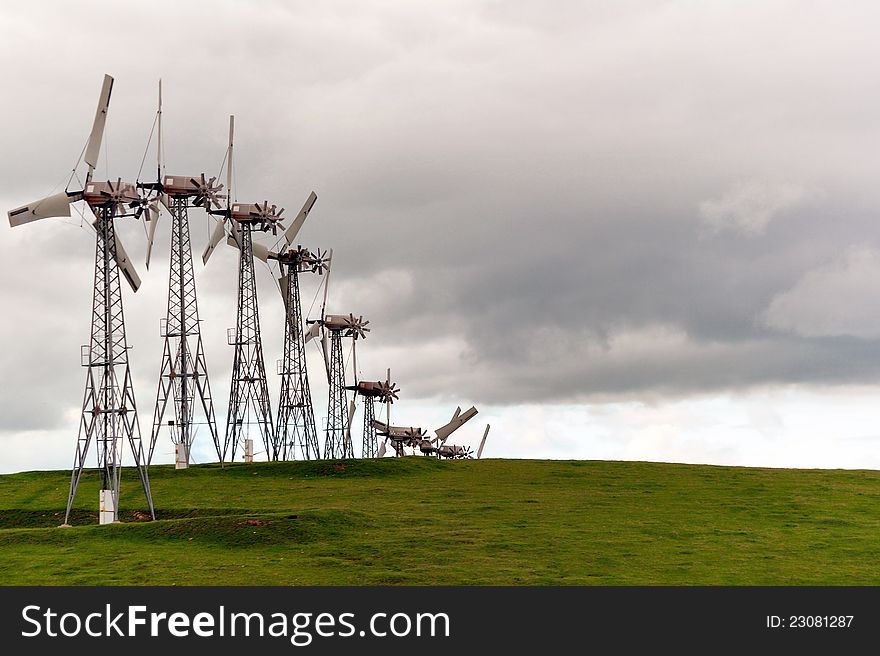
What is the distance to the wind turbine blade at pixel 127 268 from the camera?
87438mm

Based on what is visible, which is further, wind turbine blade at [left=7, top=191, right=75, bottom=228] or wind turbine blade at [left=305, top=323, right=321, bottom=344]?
wind turbine blade at [left=305, top=323, right=321, bottom=344]

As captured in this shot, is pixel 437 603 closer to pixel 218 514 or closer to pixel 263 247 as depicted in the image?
pixel 218 514

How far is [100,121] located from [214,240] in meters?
32.6

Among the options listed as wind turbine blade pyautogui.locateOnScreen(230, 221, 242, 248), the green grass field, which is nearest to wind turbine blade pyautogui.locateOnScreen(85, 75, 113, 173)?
the green grass field

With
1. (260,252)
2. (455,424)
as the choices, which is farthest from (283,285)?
(455,424)

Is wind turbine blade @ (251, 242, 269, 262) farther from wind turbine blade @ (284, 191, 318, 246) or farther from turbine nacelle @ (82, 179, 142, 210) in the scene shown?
turbine nacelle @ (82, 179, 142, 210)

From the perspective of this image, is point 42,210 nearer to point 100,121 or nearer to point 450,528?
point 100,121

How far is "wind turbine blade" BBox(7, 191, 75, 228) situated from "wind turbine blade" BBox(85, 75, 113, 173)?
350 cm

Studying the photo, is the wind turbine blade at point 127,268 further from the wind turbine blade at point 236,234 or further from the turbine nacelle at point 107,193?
the wind turbine blade at point 236,234

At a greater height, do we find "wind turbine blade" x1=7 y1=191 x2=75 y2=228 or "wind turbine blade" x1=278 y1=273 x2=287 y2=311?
"wind turbine blade" x1=278 y1=273 x2=287 y2=311

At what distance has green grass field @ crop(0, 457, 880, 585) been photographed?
57.9 metres

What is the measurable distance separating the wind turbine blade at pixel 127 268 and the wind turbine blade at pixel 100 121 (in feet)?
23.7

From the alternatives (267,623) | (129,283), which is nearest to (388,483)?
(129,283)

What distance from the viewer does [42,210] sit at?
8012 cm
